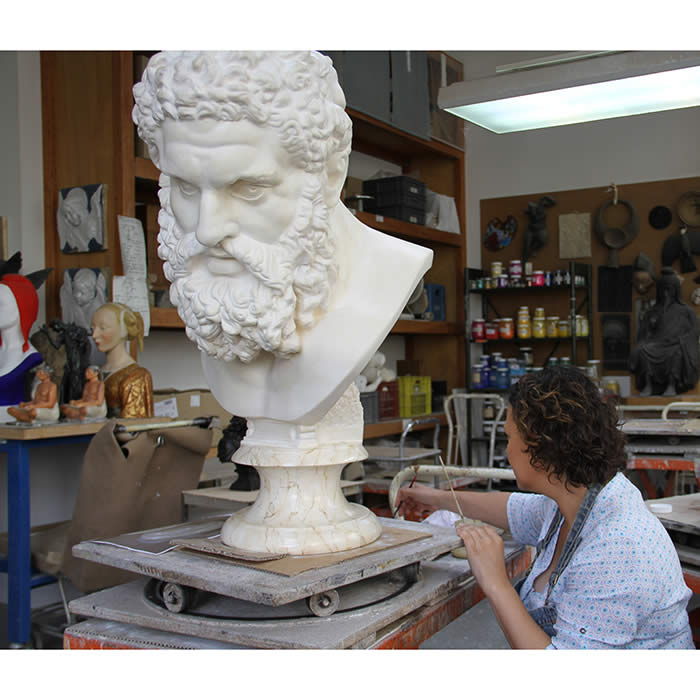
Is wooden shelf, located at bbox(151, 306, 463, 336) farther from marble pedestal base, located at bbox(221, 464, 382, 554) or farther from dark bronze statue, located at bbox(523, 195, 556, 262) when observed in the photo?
marble pedestal base, located at bbox(221, 464, 382, 554)

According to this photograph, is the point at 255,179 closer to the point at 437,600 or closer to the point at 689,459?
the point at 437,600

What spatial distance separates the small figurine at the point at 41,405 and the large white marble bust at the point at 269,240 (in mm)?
1825

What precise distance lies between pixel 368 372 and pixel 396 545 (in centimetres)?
377

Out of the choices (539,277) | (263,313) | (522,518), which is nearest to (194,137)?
(263,313)

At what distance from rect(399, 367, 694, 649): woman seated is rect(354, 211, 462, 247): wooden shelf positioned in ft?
13.0

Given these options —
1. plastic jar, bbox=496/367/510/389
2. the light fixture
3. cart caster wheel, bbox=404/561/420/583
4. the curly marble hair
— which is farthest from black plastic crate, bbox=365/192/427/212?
cart caster wheel, bbox=404/561/420/583

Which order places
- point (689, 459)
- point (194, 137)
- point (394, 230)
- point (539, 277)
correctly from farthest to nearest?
1. point (539, 277)
2. point (394, 230)
3. point (689, 459)
4. point (194, 137)

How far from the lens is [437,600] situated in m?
1.50

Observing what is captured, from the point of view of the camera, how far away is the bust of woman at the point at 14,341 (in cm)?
330

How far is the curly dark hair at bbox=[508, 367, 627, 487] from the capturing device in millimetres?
1508

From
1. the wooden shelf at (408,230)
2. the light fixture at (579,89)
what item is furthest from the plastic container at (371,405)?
the light fixture at (579,89)

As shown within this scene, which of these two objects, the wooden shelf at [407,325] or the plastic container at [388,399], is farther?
the plastic container at [388,399]

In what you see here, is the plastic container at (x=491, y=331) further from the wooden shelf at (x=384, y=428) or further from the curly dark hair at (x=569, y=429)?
the curly dark hair at (x=569, y=429)

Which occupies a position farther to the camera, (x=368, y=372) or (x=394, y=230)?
(x=394, y=230)
